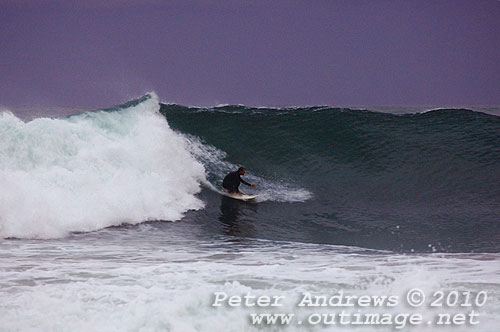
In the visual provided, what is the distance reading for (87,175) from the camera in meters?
9.67

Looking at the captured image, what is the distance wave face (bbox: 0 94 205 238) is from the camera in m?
8.12

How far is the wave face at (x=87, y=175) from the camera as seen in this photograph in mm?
8125

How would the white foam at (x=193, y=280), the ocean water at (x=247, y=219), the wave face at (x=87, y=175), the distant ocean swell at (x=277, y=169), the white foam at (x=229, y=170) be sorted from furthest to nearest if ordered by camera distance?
the white foam at (x=229, y=170) < the distant ocean swell at (x=277, y=169) < the wave face at (x=87, y=175) < the ocean water at (x=247, y=219) < the white foam at (x=193, y=280)

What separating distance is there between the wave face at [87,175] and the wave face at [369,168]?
185cm

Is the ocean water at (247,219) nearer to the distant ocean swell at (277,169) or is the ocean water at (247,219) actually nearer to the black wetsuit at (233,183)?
the distant ocean swell at (277,169)

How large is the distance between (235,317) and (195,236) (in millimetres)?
4060

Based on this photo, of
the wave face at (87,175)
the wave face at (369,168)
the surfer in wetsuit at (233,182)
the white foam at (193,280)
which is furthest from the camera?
the surfer in wetsuit at (233,182)

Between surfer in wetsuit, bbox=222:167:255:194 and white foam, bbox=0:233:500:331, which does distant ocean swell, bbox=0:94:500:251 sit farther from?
white foam, bbox=0:233:500:331

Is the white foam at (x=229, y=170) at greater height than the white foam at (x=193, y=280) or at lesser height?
greater

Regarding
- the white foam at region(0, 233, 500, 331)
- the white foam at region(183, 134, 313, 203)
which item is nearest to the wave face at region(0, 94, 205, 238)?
the white foam at region(183, 134, 313, 203)

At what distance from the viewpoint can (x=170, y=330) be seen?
4148mm

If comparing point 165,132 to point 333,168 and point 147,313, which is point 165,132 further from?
point 147,313

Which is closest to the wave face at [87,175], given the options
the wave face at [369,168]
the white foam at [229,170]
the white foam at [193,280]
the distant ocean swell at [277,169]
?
the distant ocean swell at [277,169]

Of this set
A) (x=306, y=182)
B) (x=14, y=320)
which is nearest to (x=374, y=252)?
(x=14, y=320)
